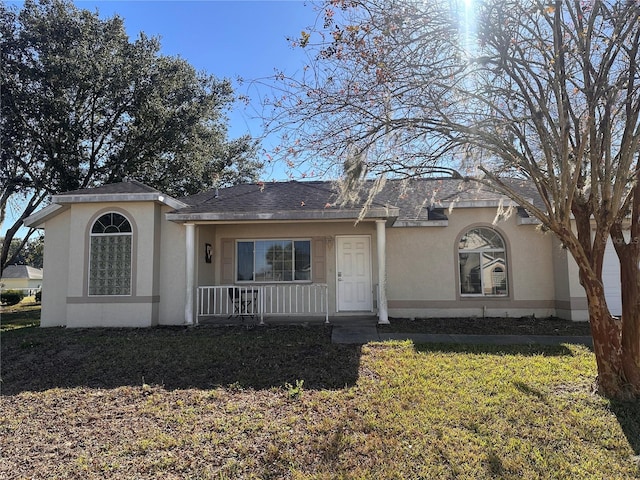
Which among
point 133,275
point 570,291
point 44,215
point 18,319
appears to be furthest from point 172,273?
point 570,291

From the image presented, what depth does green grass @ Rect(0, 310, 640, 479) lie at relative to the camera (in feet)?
11.9

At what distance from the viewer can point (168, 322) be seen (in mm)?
10539

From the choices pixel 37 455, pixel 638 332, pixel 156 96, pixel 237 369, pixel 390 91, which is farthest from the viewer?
pixel 156 96

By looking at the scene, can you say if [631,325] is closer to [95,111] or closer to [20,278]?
[95,111]

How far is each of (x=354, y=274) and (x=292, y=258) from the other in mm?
1874

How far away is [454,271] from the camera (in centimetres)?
1129

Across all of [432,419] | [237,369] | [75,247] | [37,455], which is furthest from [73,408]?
[75,247]

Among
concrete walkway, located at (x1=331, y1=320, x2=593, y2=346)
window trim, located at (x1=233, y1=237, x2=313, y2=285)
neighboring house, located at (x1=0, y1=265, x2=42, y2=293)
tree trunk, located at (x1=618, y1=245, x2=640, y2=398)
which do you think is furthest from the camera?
neighboring house, located at (x1=0, y1=265, x2=42, y2=293)

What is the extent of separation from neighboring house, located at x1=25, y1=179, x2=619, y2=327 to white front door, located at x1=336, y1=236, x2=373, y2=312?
0.03m

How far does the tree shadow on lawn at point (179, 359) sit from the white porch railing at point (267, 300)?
4.43 feet

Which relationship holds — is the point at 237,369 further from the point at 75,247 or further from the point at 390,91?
the point at 75,247

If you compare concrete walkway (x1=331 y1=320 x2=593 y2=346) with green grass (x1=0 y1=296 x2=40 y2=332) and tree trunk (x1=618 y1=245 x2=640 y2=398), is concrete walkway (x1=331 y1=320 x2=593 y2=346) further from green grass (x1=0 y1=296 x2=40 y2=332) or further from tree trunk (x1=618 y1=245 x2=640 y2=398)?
green grass (x1=0 y1=296 x2=40 y2=332)

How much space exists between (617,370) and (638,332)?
53cm

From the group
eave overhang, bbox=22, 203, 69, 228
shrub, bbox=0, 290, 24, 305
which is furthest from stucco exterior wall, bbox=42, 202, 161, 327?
shrub, bbox=0, 290, 24, 305
